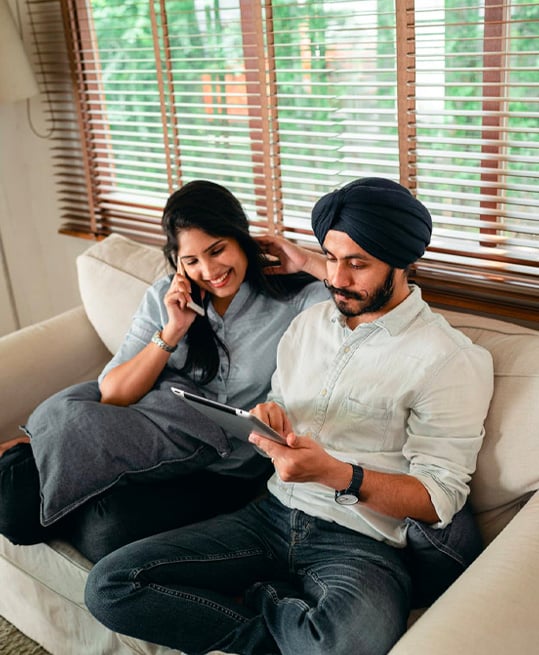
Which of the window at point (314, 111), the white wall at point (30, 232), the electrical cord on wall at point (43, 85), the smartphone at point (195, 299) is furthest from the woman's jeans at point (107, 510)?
the electrical cord on wall at point (43, 85)

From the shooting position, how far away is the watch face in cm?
148

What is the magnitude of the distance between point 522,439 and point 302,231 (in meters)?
1.09

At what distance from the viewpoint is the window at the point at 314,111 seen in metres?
1.91

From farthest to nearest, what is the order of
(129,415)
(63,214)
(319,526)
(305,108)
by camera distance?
1. (63,214)
2. (305,108)
3. (129,415)
4. (319,526)

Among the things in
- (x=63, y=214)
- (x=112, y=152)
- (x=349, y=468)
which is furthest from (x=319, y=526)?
(x=63, y=214)

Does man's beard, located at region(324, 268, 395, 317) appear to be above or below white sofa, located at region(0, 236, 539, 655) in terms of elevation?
above

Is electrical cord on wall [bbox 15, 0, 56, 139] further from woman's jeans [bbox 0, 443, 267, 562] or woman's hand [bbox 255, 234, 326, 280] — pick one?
woman's jeans [bbox 0, 443, 267, 562]

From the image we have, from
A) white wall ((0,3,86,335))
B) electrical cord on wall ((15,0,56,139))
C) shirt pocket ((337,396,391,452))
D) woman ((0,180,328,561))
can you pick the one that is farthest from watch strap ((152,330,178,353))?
electrical cord on wall ((15,0,56,139))

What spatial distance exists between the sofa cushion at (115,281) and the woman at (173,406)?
0.25 meters

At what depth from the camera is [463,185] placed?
1987mm

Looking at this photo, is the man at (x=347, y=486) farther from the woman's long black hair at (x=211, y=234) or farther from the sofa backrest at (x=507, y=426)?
the woman's long black hair at (x=211, y=234)

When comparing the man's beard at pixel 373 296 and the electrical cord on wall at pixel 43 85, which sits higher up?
the electrical cord on wall at pixel 43 85

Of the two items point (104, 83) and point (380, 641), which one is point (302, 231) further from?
point (380, 641)

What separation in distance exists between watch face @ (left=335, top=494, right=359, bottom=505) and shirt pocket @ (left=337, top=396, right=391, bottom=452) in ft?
0.51
